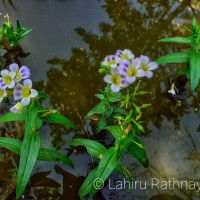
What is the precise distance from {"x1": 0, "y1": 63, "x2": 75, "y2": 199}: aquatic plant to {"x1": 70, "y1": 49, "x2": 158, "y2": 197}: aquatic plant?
0.93ft

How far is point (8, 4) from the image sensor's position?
379 cm

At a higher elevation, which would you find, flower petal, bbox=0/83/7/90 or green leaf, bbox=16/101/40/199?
flower petal, bbox=0/83/7/90

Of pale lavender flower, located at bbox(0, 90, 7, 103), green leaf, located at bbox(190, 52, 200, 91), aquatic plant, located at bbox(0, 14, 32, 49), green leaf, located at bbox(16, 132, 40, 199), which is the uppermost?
aquatic plant, located at bbox(0, 14, 32, 49)

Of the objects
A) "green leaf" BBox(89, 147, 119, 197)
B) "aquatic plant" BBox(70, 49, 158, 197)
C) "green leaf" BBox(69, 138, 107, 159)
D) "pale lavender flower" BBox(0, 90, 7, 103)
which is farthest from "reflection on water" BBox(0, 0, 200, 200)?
"pale lavender flower" BBox(0, 90, 7, 103)

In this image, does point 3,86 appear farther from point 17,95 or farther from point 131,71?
point 131,71

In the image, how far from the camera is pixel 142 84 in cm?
346

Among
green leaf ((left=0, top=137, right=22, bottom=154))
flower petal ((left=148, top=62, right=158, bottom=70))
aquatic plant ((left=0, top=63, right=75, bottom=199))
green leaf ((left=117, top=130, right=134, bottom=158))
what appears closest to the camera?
flower petal ((left=148, top=62, right=158, bottom=70))

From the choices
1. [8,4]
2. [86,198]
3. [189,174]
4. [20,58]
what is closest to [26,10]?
[8,4]

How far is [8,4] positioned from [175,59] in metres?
1.94

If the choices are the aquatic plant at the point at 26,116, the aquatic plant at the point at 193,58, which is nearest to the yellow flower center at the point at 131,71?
the aquatic plant at the point at 26,116

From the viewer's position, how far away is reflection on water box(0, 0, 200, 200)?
10.3 feet

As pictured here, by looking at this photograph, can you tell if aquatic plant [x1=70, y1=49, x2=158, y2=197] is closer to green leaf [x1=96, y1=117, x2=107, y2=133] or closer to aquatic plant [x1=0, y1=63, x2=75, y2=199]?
green leaf [x1=96, y1=117, x2=107, y2=133]

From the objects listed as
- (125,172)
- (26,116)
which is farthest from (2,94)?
(125,172)

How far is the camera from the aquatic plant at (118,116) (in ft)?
6.30
